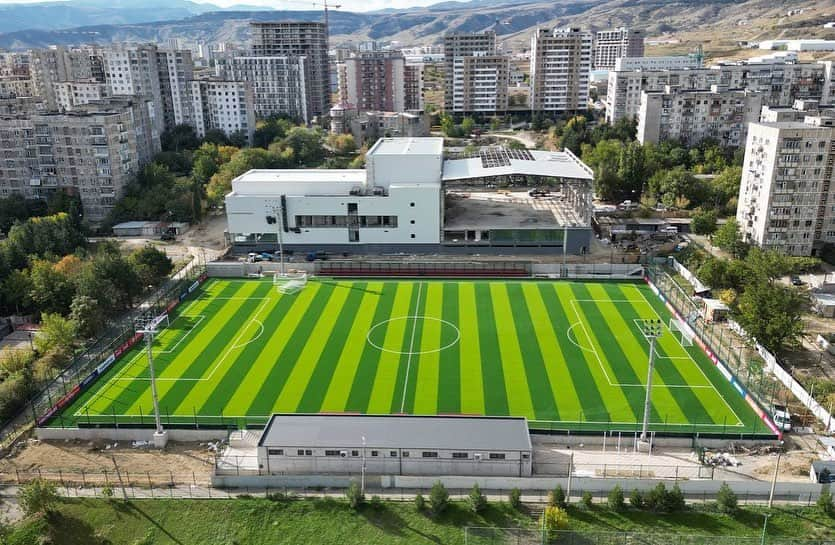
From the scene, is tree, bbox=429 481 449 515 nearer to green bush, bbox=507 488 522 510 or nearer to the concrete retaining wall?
green bush, bbox=507 488 522 510

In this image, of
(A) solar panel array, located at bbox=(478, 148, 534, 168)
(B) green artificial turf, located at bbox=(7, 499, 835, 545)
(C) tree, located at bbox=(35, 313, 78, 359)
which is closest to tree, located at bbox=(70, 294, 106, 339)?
(C) tree, located at bbox=(35, 313, 78, 359)

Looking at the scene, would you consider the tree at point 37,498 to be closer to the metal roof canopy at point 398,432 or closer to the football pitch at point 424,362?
the football pitch at point 424,362

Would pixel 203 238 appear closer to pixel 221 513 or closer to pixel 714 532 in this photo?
pixel 221 513

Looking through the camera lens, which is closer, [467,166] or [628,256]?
[628,256]

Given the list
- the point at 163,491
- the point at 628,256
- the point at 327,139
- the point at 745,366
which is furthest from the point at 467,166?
the point at 327,139

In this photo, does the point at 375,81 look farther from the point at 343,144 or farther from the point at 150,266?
the point at 150,266

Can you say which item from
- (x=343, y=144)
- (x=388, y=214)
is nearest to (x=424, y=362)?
(x=388, y=214)

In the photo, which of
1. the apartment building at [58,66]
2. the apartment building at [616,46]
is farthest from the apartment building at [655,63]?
the apartment building at [58,66]
